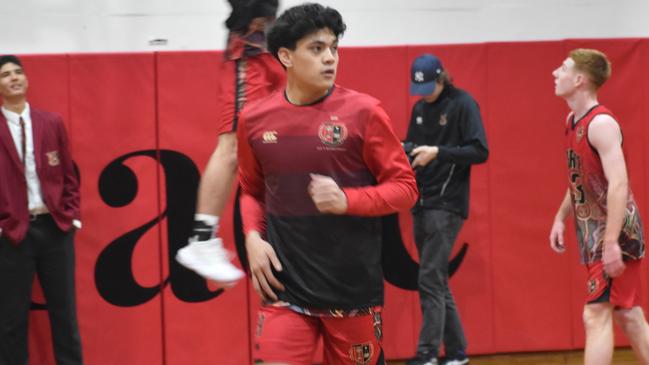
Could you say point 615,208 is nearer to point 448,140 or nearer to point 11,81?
point 448,140

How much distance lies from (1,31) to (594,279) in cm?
426

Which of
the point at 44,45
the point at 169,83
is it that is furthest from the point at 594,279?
the point at 44,45

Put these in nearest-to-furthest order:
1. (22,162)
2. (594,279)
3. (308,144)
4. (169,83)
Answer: (308,144)
(594,279)
(22,162)
(169,83)

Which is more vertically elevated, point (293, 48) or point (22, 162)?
point (293, 48)

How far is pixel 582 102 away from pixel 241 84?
66.6 inches

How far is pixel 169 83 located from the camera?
6.21m

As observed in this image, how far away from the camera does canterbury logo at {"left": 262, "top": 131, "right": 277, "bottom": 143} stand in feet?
10.7

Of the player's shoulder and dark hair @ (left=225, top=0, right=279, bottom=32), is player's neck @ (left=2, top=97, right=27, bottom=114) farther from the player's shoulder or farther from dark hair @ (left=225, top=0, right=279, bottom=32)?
dark hair @ (left=225, top=0, right=279, bottom=32)

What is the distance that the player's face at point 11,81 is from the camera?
18.9 ft

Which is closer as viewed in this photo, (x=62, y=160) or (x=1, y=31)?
(x=62, y=160)

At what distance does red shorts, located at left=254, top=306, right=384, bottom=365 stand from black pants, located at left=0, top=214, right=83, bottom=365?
282cm

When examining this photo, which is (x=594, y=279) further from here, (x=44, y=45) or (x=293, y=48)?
(x=44, y=45)

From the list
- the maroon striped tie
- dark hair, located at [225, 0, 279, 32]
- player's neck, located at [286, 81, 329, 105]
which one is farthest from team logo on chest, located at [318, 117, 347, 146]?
the maroon striped tie

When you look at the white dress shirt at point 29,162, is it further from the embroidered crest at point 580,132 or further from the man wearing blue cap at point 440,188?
the embroidered crest at point 580,132
